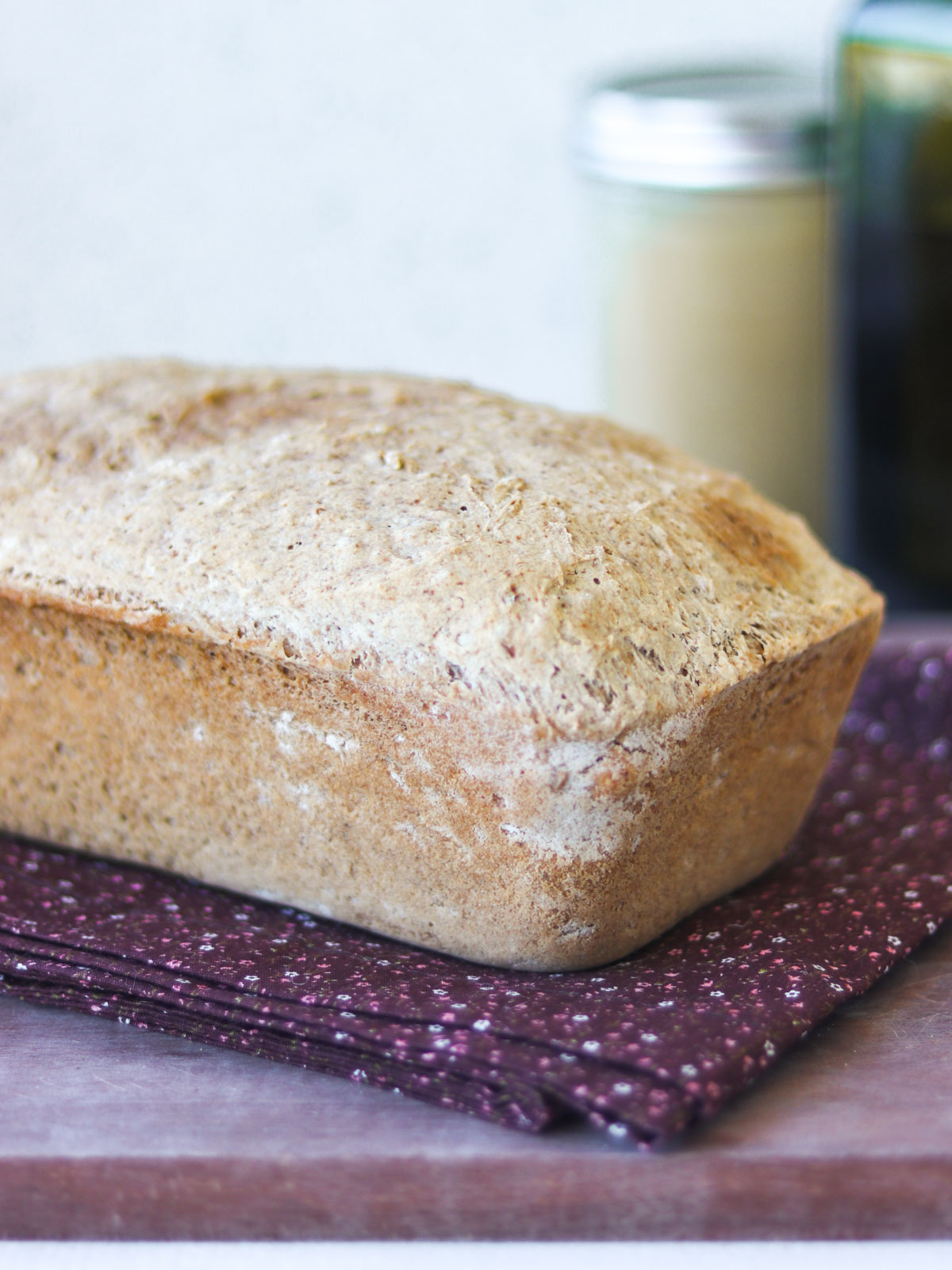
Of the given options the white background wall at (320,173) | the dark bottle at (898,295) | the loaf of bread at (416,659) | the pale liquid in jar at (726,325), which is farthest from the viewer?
the white background wall at (320,173)

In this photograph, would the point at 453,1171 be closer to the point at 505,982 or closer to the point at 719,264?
the point at 505,982

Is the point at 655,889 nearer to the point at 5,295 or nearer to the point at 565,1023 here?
the point at 565,1023

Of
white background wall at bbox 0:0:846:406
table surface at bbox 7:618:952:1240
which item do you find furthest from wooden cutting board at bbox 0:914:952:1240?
white background wall at bbox 0:0:846:406

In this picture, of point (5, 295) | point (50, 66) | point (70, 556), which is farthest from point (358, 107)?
point (70, 556)

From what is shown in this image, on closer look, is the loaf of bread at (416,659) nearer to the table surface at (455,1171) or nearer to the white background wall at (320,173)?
the table surface at (455,1171)

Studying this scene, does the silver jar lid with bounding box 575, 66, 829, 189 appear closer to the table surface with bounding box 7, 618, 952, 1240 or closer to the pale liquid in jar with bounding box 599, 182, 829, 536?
the pale liquid in jar with bounding box 599, 182, 829, 536

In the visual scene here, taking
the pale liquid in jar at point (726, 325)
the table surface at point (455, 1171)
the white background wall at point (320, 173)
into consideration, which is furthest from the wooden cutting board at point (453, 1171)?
the white background wall at point (320, 173)
